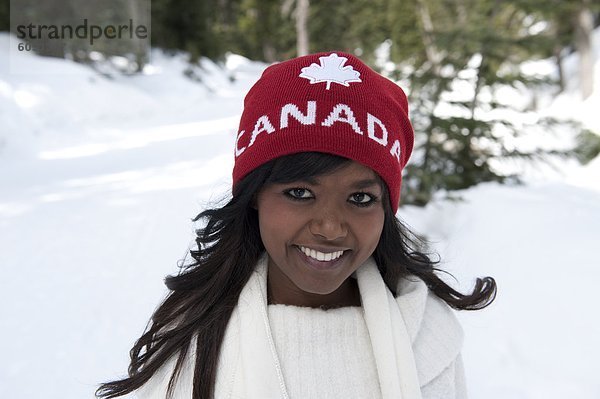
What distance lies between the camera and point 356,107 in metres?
1.26

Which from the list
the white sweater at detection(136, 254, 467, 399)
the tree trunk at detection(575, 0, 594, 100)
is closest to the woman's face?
the white sweater at detection(136, 254, 467, 399)

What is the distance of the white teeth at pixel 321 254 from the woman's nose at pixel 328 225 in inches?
2.5

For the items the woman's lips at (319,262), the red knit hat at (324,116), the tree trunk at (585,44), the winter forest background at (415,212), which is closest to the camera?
the red knit hat at (324,116)

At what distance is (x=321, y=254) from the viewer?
1.33 meters

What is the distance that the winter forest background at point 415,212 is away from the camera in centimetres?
285

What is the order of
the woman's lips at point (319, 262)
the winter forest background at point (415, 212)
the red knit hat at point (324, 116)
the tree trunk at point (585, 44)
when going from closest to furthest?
the red knit hat at point (324, 116)
the woman's lips at point (319, 262)
the winter forest background at point (415, 212)
the tree trunk at point (585, 44)

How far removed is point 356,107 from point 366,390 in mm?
725

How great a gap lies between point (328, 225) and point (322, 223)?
0.06ft

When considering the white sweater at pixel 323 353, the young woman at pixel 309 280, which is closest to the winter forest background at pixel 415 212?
the young woman at pixel 309 280

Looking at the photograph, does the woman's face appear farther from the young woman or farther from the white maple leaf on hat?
the white maple leaf on hat

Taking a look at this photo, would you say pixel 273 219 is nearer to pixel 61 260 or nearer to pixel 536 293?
pixel 536 293

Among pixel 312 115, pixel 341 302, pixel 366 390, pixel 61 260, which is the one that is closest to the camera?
pixel 312 115

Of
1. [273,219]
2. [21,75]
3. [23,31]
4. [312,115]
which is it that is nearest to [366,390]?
[273,219]

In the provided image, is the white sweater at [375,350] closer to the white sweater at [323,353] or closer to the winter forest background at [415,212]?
the white sweater at [323,353]
